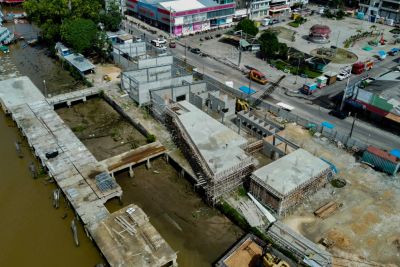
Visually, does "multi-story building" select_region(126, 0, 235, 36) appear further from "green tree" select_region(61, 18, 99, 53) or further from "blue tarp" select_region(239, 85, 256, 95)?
"blue tarp" select_region(239, 85, 256, 95)

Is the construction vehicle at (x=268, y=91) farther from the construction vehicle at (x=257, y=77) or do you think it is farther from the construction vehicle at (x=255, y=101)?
the construction vehicle at (x=257, y=77)

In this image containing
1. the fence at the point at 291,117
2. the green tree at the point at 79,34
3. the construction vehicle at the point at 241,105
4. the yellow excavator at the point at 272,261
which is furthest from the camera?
the green tree at the point at 79,34

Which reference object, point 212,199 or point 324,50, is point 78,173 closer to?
point 212,199

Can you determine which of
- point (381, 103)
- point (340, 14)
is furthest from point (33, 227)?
point (340, 14)

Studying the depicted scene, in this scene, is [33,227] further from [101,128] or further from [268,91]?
[268,91]

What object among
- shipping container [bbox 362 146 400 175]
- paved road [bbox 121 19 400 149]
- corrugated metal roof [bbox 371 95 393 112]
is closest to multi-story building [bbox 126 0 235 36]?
paved road [bbox 121 19 400 149]

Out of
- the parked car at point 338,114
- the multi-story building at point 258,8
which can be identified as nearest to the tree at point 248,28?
the multi-story building at point 258,8
